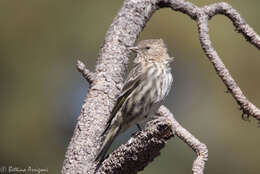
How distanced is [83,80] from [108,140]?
264cm

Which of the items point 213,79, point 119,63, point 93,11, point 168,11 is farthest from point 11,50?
point 119,63

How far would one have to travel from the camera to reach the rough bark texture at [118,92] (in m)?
3.30

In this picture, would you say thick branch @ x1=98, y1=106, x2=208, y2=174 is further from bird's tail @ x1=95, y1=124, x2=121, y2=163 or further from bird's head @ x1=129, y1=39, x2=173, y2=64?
bird's head @ x1=129, y1=39, x2=173, y2=64

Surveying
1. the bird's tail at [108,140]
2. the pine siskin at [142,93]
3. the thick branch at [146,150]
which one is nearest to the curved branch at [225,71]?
the thick branch at [146,150]

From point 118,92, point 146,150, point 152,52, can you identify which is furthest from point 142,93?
point 146,150

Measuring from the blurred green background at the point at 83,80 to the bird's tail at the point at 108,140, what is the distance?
1733 millimetres

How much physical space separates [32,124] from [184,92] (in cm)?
187

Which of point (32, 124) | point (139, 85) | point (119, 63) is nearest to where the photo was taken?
point (119, 63)

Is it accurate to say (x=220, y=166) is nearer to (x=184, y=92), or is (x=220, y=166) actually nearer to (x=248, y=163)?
(x=248, y=163)

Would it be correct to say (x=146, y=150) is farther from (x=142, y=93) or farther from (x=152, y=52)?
(x=152, y=52)

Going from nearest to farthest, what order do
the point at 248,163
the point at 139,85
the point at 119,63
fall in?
1. the point at 119,63
2. the point at 139,85
3. the point at 248,163

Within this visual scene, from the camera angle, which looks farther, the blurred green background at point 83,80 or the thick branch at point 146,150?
the blurred green background at point 83,80

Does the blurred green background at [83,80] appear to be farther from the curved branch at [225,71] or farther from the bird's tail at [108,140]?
the curved branch at [225,71]

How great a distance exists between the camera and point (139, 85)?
534cm
